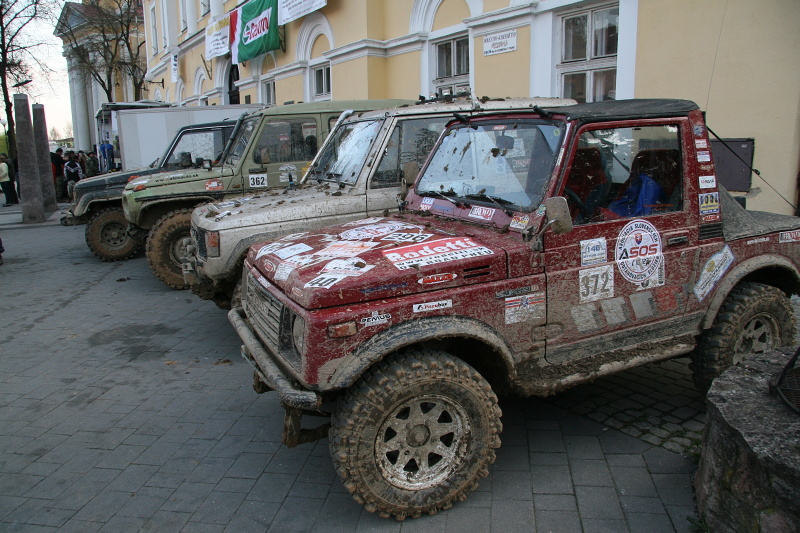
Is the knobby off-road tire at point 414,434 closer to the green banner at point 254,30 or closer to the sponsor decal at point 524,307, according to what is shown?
the sponsor decal at point 524,307

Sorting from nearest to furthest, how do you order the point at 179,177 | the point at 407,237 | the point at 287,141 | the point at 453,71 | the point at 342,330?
1. the point at 342,330
2. the point at 407,237
3. the point at 287,141
4. the point at 179,177
5. the point at 453,71

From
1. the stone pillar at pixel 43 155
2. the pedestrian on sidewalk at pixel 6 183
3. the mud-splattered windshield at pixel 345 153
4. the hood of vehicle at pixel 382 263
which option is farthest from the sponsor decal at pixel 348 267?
the pedestrian on sidewalk at pixel 6 183

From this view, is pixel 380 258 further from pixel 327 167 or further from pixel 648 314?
pixel 327 167

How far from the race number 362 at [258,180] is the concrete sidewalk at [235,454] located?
2342 mm

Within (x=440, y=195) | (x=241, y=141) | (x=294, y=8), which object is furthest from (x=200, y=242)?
(x=294, y=8)

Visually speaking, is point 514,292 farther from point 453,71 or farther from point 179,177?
point 453,71

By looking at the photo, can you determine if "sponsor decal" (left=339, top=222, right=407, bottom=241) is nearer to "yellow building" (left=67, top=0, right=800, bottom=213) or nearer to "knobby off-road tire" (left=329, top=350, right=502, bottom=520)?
"knobby off-road tire" (left=329, top=350, right=502, bottom=520)

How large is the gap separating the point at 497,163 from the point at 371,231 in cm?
90

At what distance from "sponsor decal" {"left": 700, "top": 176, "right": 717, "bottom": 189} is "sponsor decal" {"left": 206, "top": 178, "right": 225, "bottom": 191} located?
5.76m

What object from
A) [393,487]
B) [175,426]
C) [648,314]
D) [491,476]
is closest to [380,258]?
[393,487]

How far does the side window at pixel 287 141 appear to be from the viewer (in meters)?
7.45

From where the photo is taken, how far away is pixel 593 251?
3400 mm

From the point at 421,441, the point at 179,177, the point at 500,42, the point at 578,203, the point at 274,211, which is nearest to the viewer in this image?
the point at 421,441

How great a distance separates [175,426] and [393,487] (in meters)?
2.01
